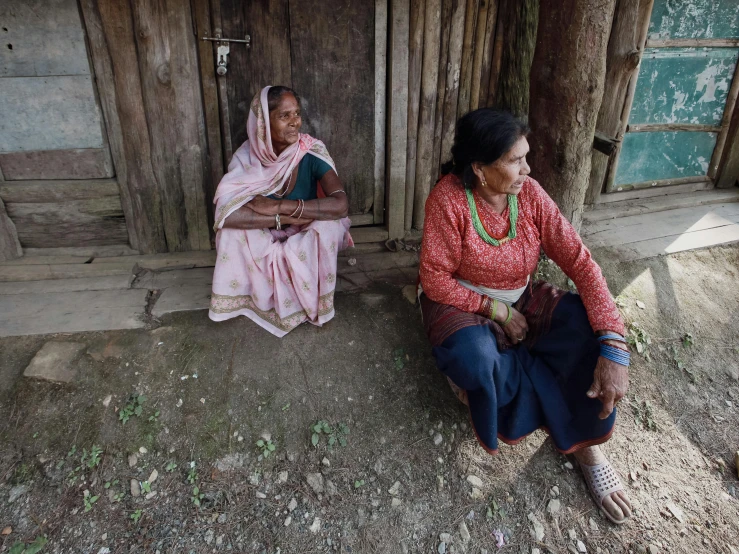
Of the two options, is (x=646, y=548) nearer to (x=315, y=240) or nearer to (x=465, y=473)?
(x=465, y=473)

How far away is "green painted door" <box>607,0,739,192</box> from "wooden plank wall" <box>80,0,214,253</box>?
330 centimetres

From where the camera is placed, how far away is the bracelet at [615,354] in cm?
235

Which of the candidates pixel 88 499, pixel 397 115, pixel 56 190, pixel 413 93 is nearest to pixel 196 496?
pixel 88 499

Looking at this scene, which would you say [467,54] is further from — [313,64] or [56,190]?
[56,190]

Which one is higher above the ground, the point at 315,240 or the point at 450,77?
the point at 450,77

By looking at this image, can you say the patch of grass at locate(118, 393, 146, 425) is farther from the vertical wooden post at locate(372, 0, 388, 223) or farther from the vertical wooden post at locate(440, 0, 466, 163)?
the vertical wooden post at locate(440, 0, 466, 163)

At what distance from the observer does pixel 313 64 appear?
3.55 m

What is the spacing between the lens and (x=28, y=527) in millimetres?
2381

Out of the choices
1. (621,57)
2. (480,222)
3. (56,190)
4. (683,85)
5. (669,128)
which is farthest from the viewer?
(669,128)

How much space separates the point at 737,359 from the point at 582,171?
4.86 ft

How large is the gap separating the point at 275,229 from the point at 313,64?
1.17 metres

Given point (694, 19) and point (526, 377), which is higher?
point (694, 19)

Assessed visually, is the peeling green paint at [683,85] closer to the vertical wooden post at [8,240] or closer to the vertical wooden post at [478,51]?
the vertical wooden post at [478,51]

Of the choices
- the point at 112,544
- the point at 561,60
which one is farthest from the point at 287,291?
the point at 561,60
